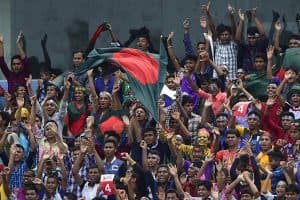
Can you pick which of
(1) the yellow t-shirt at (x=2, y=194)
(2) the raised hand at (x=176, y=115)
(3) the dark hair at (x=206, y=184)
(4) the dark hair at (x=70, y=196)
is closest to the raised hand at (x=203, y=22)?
(2) the raised hand at (x=176, y=115)

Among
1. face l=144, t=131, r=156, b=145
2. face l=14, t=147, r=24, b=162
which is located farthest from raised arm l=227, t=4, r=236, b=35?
face l=14, t=147, r=24, b=162

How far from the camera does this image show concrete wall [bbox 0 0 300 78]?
3434cm

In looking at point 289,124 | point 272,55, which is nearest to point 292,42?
point 272,55

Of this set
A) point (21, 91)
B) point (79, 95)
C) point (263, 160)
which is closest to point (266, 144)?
point (263, 160)

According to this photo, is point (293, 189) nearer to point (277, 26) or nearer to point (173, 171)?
point (173, 171)

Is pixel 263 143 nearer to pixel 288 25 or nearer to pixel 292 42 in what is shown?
pixel 292 42

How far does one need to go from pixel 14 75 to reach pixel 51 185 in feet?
14.4

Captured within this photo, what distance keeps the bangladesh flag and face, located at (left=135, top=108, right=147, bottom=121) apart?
12cm

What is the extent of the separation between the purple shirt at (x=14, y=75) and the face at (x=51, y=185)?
4018 mm

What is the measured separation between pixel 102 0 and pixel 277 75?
5057 millimetres

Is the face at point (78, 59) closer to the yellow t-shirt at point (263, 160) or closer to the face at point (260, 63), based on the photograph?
the face at point (260, 63)

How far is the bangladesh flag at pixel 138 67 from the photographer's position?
98.9ft

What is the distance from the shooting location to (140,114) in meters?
29.6

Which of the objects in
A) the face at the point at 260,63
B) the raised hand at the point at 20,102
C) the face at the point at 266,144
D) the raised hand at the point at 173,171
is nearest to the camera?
the raised hand at the point at 173,171
